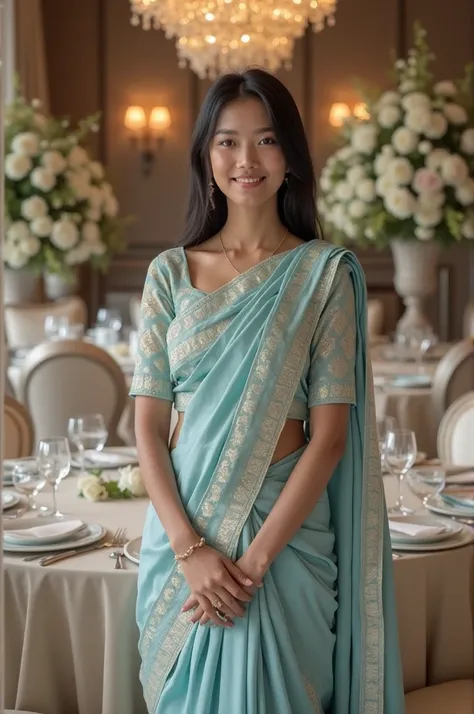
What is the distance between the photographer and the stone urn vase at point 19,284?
614cm

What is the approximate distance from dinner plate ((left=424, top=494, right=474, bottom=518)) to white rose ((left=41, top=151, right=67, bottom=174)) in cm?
388

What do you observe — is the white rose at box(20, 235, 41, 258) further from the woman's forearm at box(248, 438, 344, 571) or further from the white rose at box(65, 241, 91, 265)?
the woman's forearm at box(248, 438, 344, 571)

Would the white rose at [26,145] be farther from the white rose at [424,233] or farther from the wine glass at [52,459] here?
the wine glass at [52,459]

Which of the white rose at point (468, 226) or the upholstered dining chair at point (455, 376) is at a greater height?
the white rose at point (468, 226)

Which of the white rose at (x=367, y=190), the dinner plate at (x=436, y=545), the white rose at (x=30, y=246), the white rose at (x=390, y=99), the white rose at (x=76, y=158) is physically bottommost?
the dinner plate at (x=436, y=545)

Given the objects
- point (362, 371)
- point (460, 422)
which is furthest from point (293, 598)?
point (460, 422)

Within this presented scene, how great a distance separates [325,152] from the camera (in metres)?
8.59

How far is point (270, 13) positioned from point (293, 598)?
474cm

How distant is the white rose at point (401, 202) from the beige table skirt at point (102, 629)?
3.40m

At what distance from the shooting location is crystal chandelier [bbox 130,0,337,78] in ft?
19.5

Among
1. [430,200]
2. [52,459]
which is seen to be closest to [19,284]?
[430,200]

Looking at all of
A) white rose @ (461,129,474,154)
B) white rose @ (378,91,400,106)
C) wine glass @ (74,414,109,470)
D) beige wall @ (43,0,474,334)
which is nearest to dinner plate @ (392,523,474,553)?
wine glass @ (74,414,109,470)

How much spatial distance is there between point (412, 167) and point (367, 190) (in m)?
0.26

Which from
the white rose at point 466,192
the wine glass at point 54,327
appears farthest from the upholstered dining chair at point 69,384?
the white rose at point 466,192
